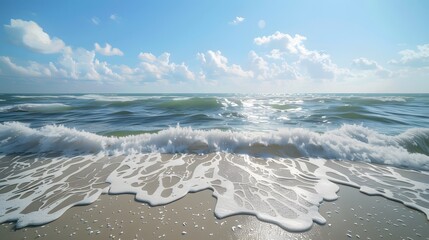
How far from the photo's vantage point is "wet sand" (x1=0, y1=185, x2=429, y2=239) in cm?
272

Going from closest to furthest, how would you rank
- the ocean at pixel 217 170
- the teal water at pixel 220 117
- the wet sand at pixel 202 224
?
the wet sand at pixel 202 224
the ocean at pixel 217 170
the teal water at pixel 220 117

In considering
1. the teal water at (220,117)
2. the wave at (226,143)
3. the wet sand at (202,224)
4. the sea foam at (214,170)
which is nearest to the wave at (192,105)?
the teal water at (220,117)

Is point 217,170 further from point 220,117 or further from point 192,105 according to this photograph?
point 192,105

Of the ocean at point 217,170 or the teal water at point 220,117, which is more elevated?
the teal water at point 220,117

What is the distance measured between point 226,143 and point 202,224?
3.95 meters

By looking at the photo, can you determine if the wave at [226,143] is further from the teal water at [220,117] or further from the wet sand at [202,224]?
the wet sand at [202,224]

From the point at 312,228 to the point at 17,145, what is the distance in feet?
30.4

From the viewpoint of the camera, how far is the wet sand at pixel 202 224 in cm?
272

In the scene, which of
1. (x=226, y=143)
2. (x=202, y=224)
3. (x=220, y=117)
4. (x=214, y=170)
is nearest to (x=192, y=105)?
(x=220, y=117)

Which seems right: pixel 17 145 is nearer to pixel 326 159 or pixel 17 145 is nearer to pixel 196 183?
pixel 196 183

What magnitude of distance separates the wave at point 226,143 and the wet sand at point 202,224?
9.32 feet

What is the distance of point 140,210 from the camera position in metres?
3.31

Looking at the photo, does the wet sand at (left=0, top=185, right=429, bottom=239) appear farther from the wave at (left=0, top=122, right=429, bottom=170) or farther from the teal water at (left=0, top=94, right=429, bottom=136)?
the teal water at (left=0, top=94, right=429, bottom=136)

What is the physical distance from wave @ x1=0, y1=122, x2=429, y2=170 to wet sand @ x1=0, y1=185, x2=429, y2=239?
2.84 metres
